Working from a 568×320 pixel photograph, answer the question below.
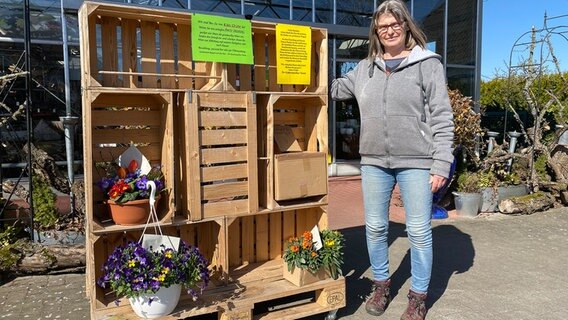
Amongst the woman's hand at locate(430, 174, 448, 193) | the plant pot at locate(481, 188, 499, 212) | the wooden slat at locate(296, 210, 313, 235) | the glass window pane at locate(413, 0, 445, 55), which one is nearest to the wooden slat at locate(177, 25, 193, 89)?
the wooden slat at locate(296, 210, 313, 235)

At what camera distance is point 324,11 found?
29.7ft

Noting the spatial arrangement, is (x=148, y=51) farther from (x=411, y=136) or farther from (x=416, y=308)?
(x=416, y=308)

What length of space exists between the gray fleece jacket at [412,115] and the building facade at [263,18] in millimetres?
1085

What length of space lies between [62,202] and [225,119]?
2878 millimetres

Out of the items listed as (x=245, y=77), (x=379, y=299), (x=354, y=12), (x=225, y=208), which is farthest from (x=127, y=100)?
(x=354, y=12)

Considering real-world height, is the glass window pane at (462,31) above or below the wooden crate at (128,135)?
above

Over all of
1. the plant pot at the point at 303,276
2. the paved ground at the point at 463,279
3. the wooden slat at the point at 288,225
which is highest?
the wooden slat at the point at 288,225

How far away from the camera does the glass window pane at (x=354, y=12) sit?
30.1 feet

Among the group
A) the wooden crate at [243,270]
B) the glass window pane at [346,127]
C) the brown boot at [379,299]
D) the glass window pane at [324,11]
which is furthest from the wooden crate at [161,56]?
the glass window pane at [346,127]

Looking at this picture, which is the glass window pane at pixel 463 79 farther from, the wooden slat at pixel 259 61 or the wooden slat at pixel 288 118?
the wooden slat at pixel 259 61

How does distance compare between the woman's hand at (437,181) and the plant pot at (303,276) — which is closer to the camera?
the woman's hand at (437,181)

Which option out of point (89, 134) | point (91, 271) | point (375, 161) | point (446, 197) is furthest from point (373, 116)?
point (446, 197)

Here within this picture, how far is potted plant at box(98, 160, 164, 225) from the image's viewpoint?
2.72 m

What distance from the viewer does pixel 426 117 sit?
9.89 feet
